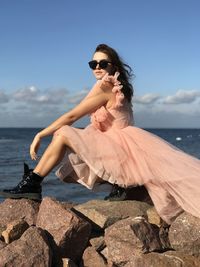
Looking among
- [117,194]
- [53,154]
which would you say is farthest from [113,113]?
[117,194]

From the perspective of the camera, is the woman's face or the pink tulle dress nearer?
the pink tulle dress

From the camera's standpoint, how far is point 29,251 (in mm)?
5207

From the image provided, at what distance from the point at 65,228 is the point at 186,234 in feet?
4.39

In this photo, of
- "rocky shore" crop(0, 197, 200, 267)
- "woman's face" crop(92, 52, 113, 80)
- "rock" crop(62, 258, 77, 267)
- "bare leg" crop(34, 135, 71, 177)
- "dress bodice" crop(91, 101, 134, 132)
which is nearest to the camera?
"rocky shore" crop(0, 197, 200, 267)

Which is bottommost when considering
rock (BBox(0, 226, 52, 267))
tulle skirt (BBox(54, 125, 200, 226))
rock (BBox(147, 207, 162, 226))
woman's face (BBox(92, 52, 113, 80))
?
rock (BBox(0, 226, 52, 267))

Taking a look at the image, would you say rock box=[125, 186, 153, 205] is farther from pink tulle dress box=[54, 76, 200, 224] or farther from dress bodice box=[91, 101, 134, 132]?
dress bodice box=[91, 101, 134, 132]

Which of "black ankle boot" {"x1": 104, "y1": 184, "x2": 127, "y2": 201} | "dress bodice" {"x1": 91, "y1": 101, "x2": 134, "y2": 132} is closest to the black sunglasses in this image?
"dress bodice" {"x1": 91, "y1": 101, "x2": 134, "y2": 132}

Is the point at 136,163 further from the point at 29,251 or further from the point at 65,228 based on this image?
the point at 29,251

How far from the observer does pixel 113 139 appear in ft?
20.7

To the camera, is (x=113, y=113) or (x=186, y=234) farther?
(x=113, y=113)

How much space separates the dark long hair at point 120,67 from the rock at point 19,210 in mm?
1850

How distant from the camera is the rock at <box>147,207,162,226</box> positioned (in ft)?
19.9

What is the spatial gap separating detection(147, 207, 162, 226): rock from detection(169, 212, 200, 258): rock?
36 cm

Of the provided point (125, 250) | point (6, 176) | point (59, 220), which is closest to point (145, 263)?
point (125, 250)
